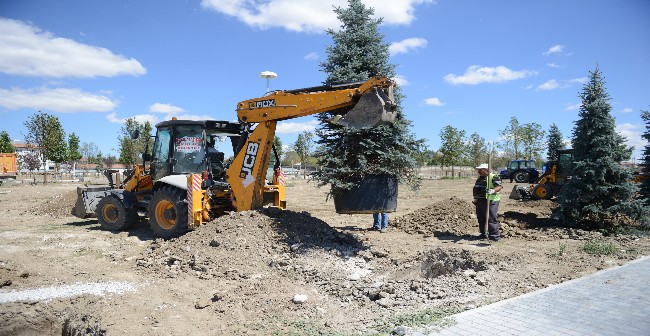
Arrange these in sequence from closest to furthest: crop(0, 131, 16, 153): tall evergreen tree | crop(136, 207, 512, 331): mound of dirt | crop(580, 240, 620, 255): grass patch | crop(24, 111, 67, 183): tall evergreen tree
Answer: crop(136, 207, 512, 331): mound of dirt → crop(580, 240, 620, 255): grass patch → crop(24, 111, 67, 183): tall evergreen tree → crop(0, 131, 16, 153): tall evergreen tree

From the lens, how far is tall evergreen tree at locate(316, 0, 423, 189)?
8164 mm

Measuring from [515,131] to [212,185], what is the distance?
139 ft

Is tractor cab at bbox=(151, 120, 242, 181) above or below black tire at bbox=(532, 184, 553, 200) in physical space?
above

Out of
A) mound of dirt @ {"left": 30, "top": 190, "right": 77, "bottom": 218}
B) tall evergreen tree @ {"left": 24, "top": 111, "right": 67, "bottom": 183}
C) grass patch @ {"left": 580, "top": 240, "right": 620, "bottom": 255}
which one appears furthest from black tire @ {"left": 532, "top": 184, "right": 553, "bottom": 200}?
tall evergreen tree @ {"left": 24, "top": 111, "right": 67, "bottom": 183}

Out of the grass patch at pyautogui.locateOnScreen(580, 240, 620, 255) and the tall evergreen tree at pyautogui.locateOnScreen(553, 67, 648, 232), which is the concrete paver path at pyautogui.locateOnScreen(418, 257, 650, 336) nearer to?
the grass patch at pyautogui.locateOnScreen(580, 240, 620, 255)

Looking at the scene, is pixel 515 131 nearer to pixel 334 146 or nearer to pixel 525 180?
pixel 525 180

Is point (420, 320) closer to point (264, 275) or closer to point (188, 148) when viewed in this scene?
point (264, 275)

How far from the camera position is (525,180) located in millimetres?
35438

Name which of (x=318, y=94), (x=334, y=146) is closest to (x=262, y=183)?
(x=334, y=146)

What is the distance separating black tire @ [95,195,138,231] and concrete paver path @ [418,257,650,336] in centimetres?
782

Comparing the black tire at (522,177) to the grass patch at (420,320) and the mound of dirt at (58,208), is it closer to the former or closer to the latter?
the mound of dirt at (58,208)

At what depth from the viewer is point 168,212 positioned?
343 inches

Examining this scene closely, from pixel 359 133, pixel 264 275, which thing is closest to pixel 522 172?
pixel 359 133

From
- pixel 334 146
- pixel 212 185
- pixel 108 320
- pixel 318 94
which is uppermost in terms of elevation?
pixel 318 94
